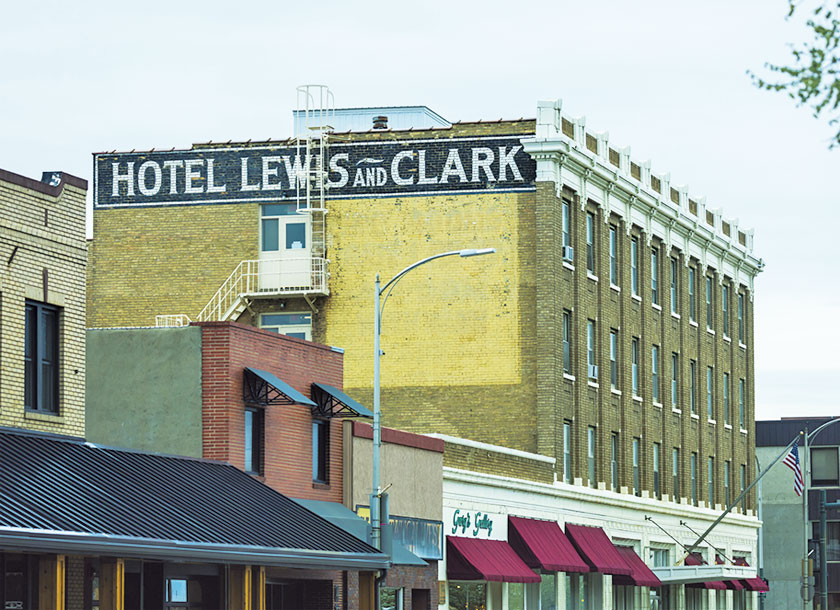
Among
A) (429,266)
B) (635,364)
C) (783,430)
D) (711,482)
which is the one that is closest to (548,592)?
(429,266)

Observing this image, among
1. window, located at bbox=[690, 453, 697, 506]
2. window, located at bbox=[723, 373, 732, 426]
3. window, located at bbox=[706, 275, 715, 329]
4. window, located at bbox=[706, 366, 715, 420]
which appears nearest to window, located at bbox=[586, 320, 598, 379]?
window, located at bbox=[690, 453, 697, 506]

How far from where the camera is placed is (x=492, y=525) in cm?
4925

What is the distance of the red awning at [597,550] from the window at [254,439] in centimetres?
1971

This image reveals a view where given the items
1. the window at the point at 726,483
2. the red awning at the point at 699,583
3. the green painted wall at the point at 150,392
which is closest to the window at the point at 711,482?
the window at the point at 726,483

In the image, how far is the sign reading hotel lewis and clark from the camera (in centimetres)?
5497

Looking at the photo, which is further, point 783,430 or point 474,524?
point 783,430

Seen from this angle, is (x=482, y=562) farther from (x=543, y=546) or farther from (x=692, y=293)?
(x=692, y=293)

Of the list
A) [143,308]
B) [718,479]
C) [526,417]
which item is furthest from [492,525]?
[718,479]

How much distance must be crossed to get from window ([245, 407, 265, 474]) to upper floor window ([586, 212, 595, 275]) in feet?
75.2

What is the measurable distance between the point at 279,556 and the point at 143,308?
85.9 feet

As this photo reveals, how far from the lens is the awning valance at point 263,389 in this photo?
37.1 meters

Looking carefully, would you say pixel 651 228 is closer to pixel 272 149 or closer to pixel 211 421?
pixel 272 149

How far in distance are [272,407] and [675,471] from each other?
33.3 m

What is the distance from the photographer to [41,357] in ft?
104
